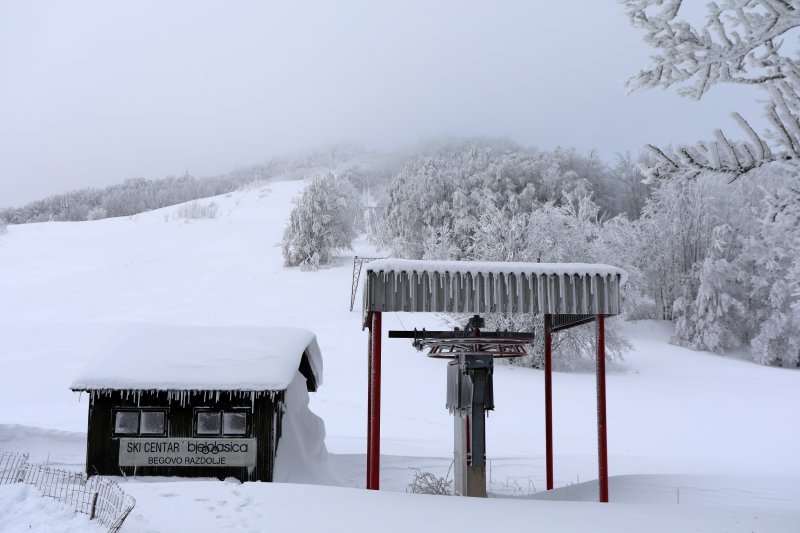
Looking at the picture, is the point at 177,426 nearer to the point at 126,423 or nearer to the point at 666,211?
the point at 126,423

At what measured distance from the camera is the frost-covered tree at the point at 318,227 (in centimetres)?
4444

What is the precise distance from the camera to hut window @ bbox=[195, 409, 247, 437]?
36.5 ft

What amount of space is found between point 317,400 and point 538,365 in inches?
409

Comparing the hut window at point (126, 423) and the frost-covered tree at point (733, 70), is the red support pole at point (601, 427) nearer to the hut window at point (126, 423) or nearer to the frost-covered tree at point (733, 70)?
the frost-covered tree at point (733, 70)

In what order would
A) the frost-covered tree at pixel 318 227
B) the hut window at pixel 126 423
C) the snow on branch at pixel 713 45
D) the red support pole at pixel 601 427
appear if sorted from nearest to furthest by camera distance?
the snow on branch at pixel 713 45
the red support pole at pixel 601 427
the hut window at pixel 126 423
the frost-covered tree at pixel 318 227

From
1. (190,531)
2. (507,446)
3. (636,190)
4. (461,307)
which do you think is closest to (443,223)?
(636,190)

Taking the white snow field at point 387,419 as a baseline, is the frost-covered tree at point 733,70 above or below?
above

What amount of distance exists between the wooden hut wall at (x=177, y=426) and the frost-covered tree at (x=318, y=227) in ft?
107

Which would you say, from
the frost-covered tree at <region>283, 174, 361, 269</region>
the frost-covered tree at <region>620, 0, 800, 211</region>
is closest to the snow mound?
the frost-covered tree at <region>620, 0, 800, 211</region>

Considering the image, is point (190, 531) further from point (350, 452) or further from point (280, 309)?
point (280, 309)

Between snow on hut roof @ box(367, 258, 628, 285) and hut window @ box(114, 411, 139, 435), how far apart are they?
18.2 feet

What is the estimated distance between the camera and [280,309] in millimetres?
34062

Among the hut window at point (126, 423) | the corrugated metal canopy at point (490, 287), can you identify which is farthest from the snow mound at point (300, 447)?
the corrugated metal canopy at point (490, 287)

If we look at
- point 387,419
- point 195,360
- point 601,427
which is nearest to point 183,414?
point 195,360
